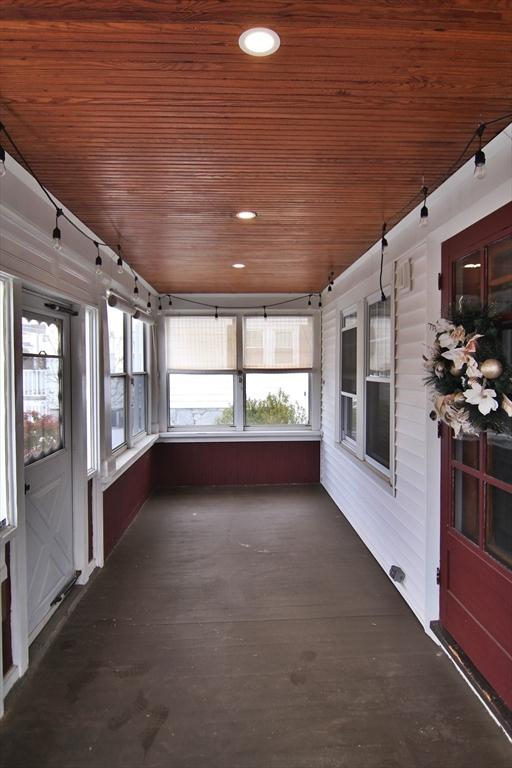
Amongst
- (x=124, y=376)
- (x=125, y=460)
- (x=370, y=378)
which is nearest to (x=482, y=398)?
(x=370, y=378)

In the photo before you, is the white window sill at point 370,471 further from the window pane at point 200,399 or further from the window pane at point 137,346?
the window pane at point 137,346

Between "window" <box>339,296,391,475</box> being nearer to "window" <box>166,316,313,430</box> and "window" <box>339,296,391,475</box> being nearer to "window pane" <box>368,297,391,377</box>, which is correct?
"window pane" <box>368,297,391,377</box>

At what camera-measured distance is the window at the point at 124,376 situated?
4211 mm

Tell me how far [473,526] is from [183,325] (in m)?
4.51

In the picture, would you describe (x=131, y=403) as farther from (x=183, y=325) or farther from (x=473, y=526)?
(x=473, y=526)

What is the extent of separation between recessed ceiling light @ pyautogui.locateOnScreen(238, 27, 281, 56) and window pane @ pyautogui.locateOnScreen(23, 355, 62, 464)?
195 cm

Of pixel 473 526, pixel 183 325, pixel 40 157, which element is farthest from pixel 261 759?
pixel 183 325

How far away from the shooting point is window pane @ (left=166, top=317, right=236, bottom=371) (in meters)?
5.91

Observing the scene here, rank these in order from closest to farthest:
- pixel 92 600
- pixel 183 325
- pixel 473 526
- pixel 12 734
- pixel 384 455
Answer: pixel 12 734, pixel 473 526, pixel 92 600, pixel 384 455, pixel 183 325

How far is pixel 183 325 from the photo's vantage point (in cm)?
591

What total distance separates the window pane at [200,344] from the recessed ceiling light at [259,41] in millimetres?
4562

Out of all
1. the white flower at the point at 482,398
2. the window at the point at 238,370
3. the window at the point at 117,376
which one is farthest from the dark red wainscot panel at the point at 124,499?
the white flower at the point at 482,398

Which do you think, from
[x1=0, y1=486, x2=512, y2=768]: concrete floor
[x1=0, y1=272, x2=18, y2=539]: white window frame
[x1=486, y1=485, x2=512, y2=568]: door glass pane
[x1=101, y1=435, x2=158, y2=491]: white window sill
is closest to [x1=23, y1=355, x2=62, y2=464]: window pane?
[x1=0, y1=272, x2=18, y2=539]: white window frame

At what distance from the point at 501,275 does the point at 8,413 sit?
2.49m
